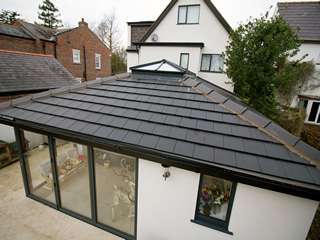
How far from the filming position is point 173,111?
13.8 feet

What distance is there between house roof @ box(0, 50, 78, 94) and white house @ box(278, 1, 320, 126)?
19214mm

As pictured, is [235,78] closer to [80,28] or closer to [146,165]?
[146,165]

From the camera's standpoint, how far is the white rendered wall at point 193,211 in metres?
2.93

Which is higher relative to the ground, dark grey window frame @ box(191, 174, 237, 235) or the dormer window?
the dormer window

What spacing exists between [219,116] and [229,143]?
0.90 metres

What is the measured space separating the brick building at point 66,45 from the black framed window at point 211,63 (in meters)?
14.5

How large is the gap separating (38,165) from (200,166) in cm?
535

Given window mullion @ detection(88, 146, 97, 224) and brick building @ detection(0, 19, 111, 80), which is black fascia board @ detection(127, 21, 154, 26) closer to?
brick building @ detection(0, 19, 111, 80)

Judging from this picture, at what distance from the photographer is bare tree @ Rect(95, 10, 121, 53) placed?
31.3 m

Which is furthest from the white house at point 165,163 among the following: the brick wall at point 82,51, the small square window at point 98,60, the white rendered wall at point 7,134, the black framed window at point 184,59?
the small square window at point 98,60

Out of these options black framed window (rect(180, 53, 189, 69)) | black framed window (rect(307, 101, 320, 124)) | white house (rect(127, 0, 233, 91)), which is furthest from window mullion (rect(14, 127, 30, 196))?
black framed window (rect(307, 101, 320, 124))

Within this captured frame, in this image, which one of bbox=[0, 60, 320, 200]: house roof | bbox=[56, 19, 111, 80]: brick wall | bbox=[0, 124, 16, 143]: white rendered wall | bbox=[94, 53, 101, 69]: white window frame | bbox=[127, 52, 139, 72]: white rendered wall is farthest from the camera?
bbox=[94, 53, 101, 69]: white window frame

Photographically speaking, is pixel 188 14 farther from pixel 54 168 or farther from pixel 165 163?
pixel 54 168

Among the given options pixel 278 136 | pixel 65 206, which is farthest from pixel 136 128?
pixel 65 206
